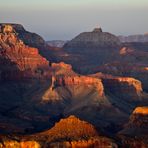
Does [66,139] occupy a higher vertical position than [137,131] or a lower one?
higher

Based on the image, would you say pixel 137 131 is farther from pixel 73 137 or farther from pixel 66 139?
pixel 66 139

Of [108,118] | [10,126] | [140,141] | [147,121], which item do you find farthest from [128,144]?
[108,118]

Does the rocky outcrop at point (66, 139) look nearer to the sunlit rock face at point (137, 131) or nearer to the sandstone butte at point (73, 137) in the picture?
the sandstone butte at point (73, 137)

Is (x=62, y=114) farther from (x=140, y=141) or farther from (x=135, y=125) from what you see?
(x=140, y=141)

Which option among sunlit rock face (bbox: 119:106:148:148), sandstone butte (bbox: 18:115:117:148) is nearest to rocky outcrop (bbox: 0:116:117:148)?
sandstone butte (bbox: 18:115:117:148)

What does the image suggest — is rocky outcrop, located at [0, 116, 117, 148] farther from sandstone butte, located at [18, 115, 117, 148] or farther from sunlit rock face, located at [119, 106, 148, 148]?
sunlit rock face, located at [119, 106, 148, 148]

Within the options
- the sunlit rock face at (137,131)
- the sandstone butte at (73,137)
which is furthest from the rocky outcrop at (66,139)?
the sunlit rock face at (137,131)

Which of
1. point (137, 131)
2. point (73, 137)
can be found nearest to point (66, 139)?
point (73, 137)

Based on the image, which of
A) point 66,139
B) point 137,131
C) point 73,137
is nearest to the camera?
point 66,139
